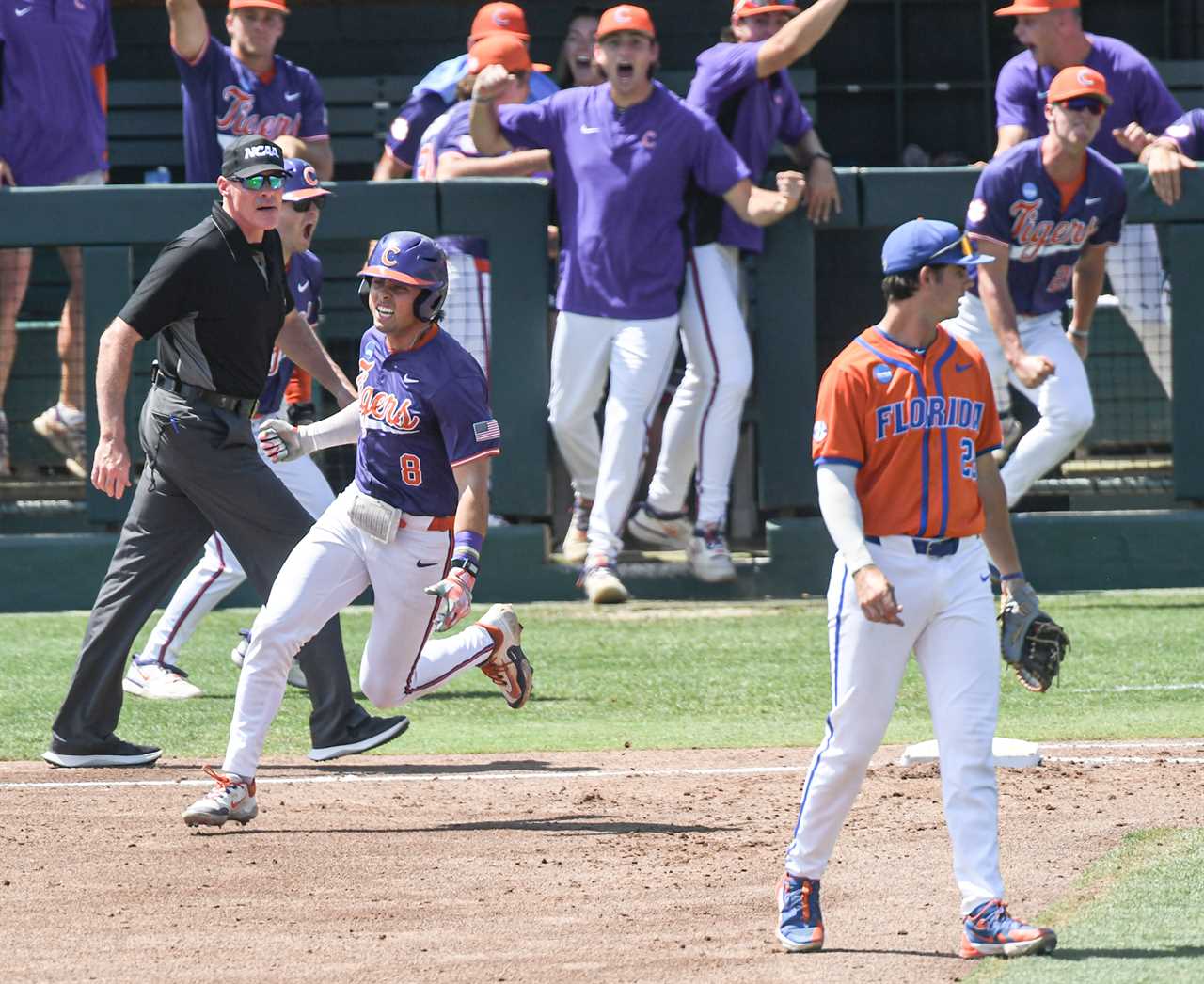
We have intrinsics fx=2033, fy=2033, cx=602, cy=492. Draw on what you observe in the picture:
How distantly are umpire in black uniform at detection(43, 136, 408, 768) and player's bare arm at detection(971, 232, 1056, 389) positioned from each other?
12.2 ft

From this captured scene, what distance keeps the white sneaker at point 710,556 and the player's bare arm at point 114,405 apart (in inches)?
158

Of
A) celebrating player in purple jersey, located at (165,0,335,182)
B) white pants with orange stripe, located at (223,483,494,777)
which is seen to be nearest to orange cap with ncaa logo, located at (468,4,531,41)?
celebrating player in purple jersey, located at (165,0,335,182)

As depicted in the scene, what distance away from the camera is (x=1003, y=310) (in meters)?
9.41

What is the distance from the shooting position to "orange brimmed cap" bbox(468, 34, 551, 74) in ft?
32.6

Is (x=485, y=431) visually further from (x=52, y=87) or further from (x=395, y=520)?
(x=52, y=87)

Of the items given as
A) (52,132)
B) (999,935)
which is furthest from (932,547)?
(52,132)

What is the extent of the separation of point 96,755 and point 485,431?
1.97 meters

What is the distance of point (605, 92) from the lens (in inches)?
380

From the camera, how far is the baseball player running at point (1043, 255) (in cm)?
935

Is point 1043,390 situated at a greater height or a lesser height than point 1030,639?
lesser

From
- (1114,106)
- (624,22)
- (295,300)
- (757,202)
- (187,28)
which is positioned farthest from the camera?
(1114,106)

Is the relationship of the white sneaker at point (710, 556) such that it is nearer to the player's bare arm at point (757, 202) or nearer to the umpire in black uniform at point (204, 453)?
the player's bare arm at point (757, 202)

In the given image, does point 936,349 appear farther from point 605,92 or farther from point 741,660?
point 605,92

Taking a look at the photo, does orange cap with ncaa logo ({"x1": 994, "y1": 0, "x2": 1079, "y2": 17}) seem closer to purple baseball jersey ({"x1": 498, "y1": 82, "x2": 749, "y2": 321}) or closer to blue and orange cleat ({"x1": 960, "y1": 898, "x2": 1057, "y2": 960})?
purple baseball jersey ({"x1": 498, "y1": 82, "x2": 749, "y2": 321})
